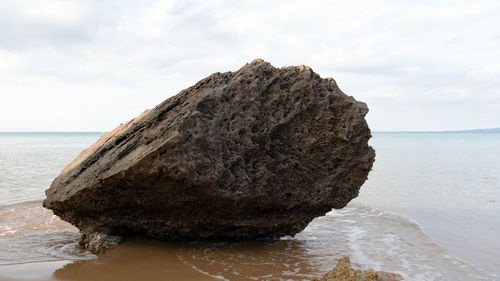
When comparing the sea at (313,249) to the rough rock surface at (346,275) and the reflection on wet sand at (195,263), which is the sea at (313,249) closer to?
the reflection on wet sand at (195,263)

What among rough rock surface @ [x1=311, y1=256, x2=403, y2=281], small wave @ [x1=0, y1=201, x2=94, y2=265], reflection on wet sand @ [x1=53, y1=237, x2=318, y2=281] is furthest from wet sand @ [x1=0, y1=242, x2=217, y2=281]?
rough rock surface @ [x1=311, y1=256, x2=403, y2=281]

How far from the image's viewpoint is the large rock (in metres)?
4.71

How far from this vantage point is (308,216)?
19.7ft

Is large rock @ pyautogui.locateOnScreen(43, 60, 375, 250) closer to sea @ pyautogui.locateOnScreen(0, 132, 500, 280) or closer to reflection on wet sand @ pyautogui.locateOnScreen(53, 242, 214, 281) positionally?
reflection on wet sand @ pyautogui.locateOnScreen(53, 242, 214, 281)

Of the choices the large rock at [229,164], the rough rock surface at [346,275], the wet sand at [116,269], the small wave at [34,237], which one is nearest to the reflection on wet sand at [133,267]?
the wet sand at [116,269]

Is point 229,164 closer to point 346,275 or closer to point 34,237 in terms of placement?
point 346,275

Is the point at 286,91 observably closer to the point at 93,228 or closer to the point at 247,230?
the point at 247,230

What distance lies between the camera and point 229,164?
494cm

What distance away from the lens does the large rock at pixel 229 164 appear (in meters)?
4.71

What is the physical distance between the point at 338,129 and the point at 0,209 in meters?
7.90

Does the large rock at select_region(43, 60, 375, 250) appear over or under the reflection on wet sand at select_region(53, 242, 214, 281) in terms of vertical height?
over

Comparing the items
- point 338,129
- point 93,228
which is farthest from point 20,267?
point 338,129

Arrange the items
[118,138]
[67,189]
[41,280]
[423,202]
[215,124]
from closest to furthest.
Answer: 1. [41,280]
2. [215,124]
3. [67,189]
4. [118,138]
5. [423,202]

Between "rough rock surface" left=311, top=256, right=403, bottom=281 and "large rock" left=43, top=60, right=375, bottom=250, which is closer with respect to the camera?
"rough rock surface" left=311, top=256, right=403, bottom=281
